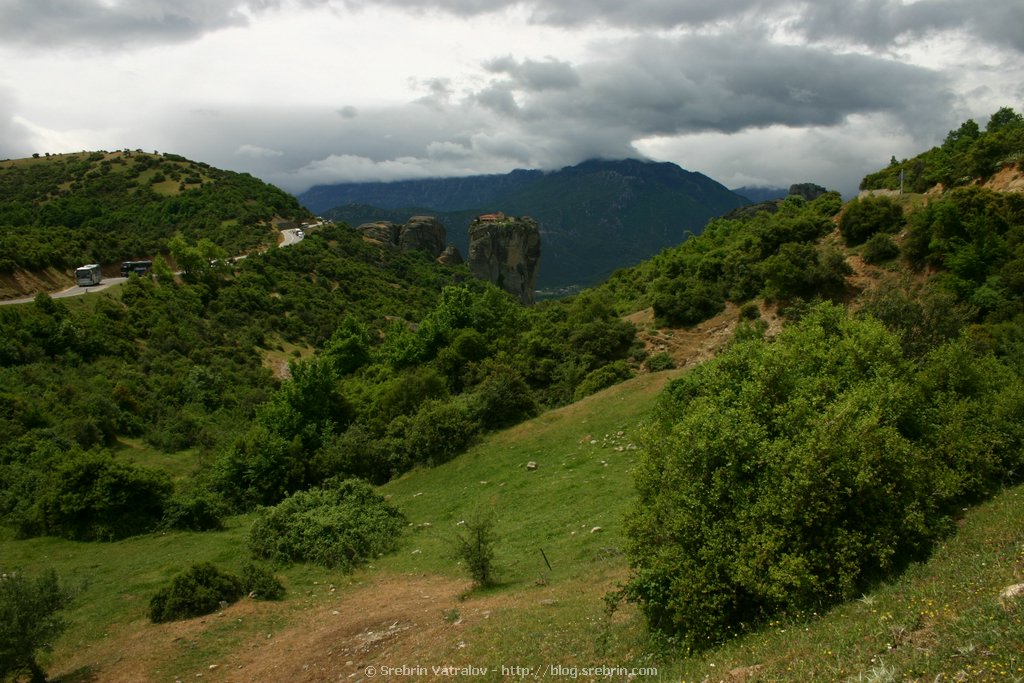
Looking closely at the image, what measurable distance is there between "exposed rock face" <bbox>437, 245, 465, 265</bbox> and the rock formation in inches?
31.8

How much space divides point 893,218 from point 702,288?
39.1 feet

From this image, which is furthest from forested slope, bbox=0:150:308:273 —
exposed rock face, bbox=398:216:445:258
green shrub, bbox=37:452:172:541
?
green shrub, bbox=37:452:172:541

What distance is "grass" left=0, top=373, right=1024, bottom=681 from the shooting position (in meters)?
7.36

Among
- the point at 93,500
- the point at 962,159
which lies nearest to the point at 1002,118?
the point at 962,159

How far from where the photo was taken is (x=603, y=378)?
35875mm

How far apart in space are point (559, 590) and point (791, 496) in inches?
264

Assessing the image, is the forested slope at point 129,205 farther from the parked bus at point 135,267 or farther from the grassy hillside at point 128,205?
the parked bus at point 135,267

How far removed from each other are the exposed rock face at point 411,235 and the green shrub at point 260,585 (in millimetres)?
87763

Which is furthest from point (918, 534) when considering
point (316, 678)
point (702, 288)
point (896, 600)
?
point (702, 288)

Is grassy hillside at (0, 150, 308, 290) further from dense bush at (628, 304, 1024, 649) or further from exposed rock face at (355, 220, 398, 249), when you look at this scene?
dense bush at (628, 304, 1024, 649)

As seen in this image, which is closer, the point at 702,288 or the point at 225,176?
the point at 702,288

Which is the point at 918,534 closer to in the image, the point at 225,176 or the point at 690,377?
the point at 690,377

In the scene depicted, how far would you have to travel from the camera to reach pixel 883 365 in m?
14.0

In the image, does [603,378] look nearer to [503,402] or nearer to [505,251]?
[503,402]
